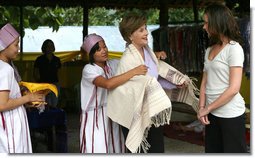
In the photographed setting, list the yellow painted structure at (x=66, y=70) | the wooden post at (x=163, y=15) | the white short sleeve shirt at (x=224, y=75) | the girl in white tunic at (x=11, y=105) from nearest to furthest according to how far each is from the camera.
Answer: the white short sleeve shirt at (x=224, y=75)
the girl in white tunic at (x=11, y=105)
the wooden post at (x=163, y=15)
the yellow painted structure at (x=66, y=70)

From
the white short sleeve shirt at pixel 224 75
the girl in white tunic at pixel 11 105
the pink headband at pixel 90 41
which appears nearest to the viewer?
the white short sleeve shirt at pixel 224 75

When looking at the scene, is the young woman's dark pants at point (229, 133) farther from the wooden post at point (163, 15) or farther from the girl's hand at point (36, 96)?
the wooden post at point (163, 15)

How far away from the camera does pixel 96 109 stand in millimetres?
3154

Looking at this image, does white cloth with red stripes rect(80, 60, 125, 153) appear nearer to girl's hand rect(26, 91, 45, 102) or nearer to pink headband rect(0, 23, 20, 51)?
girl's hand rect(26, 91, 45, 102)

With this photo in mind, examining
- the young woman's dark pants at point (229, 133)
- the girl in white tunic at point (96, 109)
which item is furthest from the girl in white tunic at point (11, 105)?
the young woman's dark pants at point (229, 133)

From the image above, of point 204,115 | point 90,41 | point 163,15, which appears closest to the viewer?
point 204,115

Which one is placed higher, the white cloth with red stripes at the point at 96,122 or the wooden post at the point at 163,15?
the wooden post at the point at 163,15

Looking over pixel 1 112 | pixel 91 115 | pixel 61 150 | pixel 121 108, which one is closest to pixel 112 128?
pixel 91 115

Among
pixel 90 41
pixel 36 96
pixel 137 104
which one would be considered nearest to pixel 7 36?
pixel 36 96

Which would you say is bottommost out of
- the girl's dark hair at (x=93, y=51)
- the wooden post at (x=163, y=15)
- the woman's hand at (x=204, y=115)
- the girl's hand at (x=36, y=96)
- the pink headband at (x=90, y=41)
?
the woman's hand at (x=204, y=115)

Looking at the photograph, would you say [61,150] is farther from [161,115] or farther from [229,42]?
[229,42]

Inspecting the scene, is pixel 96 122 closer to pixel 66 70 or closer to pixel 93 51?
pixel 93 51

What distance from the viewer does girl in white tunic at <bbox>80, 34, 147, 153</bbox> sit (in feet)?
10.1

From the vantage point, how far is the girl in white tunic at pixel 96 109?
121 inches
